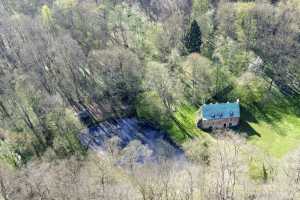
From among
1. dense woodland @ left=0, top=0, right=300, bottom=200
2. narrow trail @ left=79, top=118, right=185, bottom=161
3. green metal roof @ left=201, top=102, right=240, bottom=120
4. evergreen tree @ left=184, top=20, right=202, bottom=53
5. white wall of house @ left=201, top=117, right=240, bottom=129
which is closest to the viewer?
dense woodland @ left=0, top=0, right=300, bottom=200

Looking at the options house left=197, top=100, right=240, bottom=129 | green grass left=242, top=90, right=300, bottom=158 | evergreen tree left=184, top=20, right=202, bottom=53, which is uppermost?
evergreen tree left=184, top=20, right=202, bottom=53

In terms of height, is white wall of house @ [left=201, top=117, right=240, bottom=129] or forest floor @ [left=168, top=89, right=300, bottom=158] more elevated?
white wall of house @ [left=201, top=117, right=240, bottom=129]

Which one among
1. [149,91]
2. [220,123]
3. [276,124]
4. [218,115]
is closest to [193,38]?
[149,91]

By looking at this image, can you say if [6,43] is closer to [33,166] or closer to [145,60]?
[145,60]

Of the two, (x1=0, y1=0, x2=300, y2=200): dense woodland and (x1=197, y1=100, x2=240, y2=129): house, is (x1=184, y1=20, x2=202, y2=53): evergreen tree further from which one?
Answer: (x1=197, y1=100, x2=240, y2=129): house

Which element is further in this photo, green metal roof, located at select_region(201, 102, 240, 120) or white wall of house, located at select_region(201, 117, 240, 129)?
white wall of house, located at select_region(201, 117, 240, 129)

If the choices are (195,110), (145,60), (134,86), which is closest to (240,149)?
(195,110)

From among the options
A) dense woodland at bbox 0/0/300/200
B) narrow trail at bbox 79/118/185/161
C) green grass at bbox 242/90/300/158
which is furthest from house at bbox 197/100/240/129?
narrow trail at bbox 79/118/185/161

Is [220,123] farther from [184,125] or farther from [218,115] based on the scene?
[184,125]
